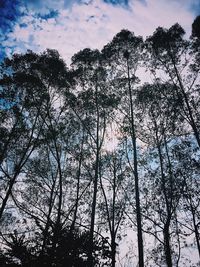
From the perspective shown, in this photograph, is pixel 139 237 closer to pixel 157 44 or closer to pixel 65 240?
pixel 65 240

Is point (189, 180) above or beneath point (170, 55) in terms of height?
beneath

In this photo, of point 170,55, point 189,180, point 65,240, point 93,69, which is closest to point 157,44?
point 170,55

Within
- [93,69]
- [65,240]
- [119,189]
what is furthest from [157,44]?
[65,240]

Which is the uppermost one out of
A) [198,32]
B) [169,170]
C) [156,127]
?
[198,32]

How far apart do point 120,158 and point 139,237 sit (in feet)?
29.0

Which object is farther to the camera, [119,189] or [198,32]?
[119,189]

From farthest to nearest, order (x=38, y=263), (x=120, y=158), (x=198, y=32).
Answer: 1. (x=120, y=158)
2. (x=198, y=32)
3. (x=38, y=263)

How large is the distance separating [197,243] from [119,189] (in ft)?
24.0

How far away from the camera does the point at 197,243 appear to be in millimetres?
16969

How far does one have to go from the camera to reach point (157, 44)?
16.4 metres

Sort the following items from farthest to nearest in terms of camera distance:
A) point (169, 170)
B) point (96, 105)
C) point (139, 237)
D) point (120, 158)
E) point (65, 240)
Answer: point (120, 158) < point (96, 105) < point (169, 170) < point (139, 237) < point (65, 240)

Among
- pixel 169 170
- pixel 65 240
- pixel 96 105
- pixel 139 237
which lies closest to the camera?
pixel 65 240

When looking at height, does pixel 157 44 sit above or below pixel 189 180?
above

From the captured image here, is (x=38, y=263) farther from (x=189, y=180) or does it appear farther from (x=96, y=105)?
(x=189, y=180)
